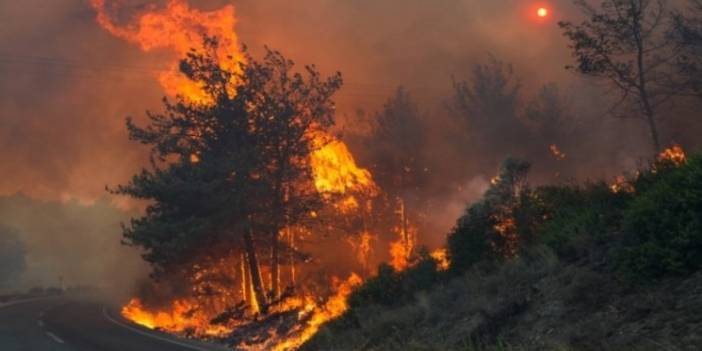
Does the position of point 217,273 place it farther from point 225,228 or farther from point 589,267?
point 589,267

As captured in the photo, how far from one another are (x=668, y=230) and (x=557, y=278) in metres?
2.44

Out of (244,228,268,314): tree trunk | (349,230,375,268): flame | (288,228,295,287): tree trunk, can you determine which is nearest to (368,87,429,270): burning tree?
(349,230,375,268): flame

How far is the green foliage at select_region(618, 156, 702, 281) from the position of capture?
8.91 metres

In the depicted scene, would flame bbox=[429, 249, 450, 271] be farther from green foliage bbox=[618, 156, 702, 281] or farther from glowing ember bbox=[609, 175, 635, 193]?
green foliage bbox=[618, 156, 702, 281]

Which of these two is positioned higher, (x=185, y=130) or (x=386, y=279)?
(x=185, y=130)

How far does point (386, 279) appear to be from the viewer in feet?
57.3

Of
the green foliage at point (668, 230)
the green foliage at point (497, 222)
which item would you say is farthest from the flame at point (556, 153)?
the green foliage at point (668, 230)

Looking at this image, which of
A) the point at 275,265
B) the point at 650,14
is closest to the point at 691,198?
the point at 650,14

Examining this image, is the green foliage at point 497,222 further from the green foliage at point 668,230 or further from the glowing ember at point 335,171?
the glowing ember at point 335,171

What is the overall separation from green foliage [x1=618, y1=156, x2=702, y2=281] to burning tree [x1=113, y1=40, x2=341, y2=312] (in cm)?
1652

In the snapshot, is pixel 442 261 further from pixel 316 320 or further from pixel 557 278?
pixel 557 278

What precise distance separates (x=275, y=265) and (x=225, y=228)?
12.0ft

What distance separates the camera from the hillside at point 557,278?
8.56m

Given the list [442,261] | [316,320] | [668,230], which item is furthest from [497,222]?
[668,230]
